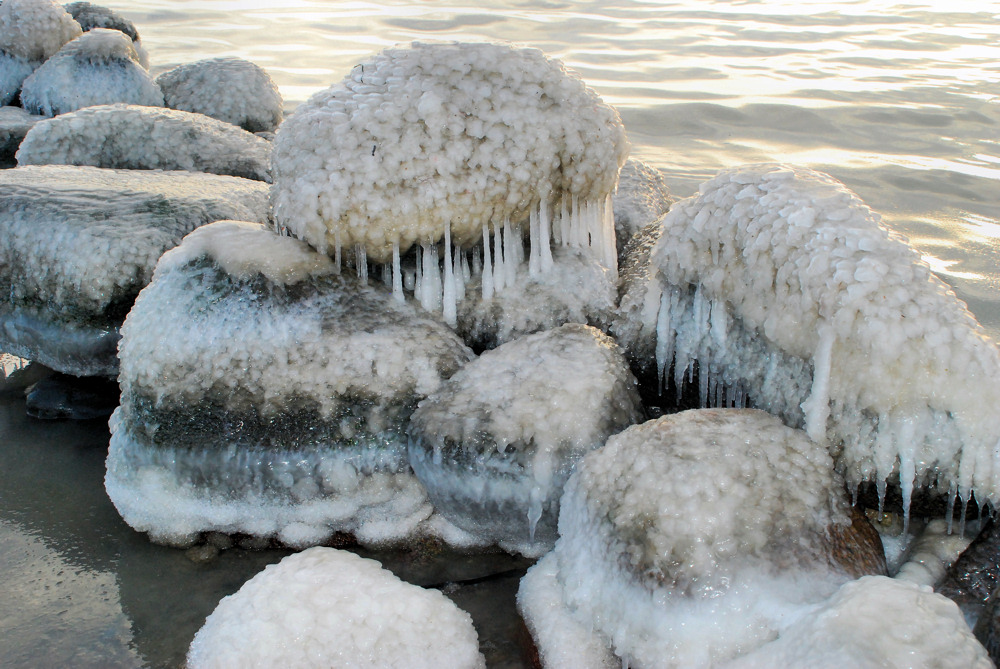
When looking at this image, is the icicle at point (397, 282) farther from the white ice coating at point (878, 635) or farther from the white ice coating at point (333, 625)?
the white ice coating at point (878, 635)

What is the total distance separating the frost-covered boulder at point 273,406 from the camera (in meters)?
2.65

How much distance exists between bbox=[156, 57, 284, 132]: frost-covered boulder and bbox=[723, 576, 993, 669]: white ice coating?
207 inches

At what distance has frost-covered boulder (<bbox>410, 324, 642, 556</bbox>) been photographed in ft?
7.93

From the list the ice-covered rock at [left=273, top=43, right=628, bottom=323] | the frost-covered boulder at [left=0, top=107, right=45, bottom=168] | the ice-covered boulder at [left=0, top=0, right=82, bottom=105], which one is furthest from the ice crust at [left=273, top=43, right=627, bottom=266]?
the ice-covered boulder at [left=0, top=0, right=82, bottom=105]

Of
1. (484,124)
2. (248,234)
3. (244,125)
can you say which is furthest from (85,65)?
(484,124)

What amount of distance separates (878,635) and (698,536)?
46cm

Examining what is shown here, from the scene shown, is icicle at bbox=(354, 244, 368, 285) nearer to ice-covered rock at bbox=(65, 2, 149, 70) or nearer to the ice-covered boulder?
the ice-covered boulder

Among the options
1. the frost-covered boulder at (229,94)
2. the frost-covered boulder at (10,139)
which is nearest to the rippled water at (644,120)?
the frost-covered boulder at (229,94)

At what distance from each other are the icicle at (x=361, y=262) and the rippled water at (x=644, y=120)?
3.17 feet

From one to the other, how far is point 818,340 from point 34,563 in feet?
8.06

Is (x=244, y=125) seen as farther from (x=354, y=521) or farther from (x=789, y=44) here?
(x=789, y=44)

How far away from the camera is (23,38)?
6.92 m

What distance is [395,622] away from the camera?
83.4 inches

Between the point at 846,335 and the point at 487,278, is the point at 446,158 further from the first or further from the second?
the point at 846,335
